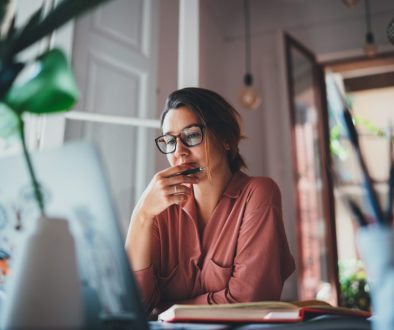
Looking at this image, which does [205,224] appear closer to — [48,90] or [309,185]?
[48,90]

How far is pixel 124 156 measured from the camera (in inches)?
64.7

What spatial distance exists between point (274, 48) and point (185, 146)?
292 centimetres

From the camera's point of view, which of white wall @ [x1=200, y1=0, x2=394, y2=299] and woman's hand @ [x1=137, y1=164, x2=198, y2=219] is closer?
woman's hand @ [x1=137, y1=164, x2=198, y2=219]

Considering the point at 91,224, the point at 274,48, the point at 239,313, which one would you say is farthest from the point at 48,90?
the point at 274,48

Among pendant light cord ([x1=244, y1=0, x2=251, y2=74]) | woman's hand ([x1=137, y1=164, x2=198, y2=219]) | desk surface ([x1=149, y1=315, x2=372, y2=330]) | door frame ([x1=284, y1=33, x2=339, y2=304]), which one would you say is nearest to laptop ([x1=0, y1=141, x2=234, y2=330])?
desk surface ([x1=149, y1=315, x2=372, y2=330])

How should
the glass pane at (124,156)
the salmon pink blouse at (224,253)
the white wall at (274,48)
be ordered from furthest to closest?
1. the white wall at (274,48)
2. the glass pane at (124,156)
3. the salmon pink blouse at (224,253)

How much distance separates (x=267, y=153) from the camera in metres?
3.40

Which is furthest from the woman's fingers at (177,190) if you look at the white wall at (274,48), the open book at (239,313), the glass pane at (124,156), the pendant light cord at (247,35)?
the pendant light cord at (247,35)

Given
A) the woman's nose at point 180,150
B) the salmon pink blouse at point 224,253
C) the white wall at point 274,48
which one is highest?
the white wall at point 274,48

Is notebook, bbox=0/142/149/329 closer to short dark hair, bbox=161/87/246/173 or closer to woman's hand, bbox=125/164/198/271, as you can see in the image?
woman's hand, bbox=125/164/198/271

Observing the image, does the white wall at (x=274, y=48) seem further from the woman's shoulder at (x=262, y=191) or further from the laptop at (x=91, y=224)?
the laptop at (x=91, y=224)

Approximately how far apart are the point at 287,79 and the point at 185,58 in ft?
6.91

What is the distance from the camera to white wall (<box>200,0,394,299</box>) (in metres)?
3.30

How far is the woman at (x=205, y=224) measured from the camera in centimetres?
87
